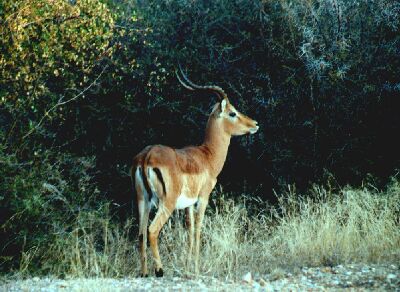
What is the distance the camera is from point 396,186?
394 inches

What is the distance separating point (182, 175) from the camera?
8688 mm

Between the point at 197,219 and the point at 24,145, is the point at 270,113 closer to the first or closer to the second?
the point at 197,219

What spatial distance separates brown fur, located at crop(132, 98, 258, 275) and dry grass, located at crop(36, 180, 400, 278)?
40 centimetres

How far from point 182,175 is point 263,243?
1392mm

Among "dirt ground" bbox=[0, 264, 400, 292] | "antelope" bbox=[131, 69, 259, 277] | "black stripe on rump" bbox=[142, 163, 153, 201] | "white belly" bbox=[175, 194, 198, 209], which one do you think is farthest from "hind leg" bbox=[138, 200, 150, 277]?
"white belly" bbox=[175, 194, 198, 209]

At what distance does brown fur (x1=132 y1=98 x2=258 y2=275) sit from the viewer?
8.22 meters

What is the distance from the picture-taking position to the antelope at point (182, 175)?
324 inches

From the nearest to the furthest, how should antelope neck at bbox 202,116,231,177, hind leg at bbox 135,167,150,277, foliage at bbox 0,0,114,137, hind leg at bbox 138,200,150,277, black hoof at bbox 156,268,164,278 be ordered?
black hoof at bbox 156,268,164,278
hind leg at bbox 138,200,150,277
hind leg at bbox 135,167,150,277
foliage at bbox 0,0,114,137
antelope neck at bbox 202,116,231,177

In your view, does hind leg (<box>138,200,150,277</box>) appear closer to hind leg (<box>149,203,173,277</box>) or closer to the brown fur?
the brown fur

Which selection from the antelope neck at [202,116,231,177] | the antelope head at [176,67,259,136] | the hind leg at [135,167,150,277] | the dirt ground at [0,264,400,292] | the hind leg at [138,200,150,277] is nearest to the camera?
the dirt ground at [0,264,400,292]

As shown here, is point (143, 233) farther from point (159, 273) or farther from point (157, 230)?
point (159, 273)

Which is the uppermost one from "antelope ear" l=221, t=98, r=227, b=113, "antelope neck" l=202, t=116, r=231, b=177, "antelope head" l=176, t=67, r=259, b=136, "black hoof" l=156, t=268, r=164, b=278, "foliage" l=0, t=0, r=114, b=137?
"foliage" l=0, t=0, r=114, b=137

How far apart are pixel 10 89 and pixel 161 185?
2.71 meters

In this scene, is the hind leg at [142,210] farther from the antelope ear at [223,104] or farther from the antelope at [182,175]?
the antelope ear at [223,104]
